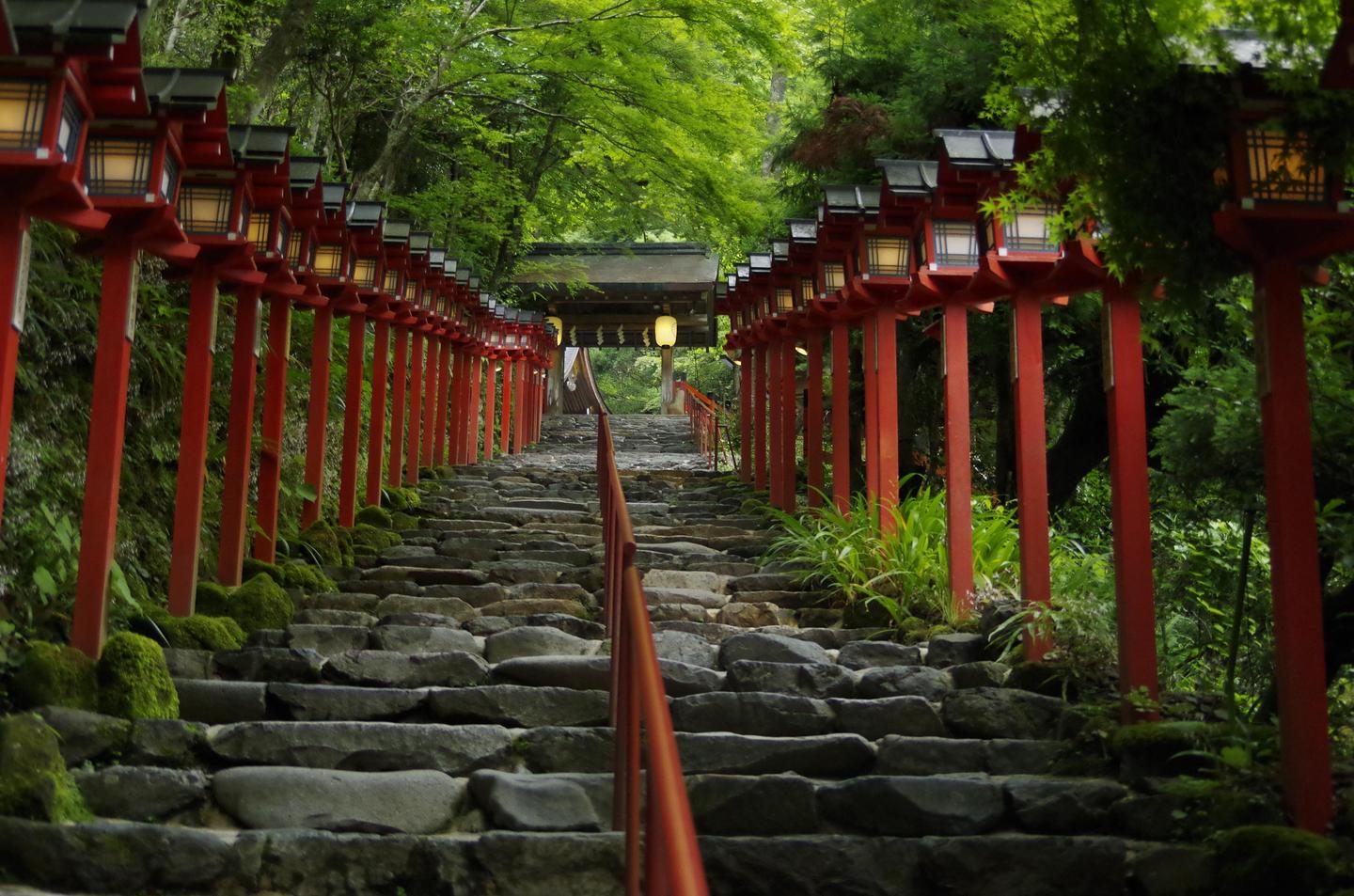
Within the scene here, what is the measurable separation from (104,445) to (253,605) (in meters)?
2.02

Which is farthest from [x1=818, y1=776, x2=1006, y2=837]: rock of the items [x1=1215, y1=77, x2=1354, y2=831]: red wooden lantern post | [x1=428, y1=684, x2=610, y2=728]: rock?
[x1=428, y1=684, x2=610, y2=728]: rock

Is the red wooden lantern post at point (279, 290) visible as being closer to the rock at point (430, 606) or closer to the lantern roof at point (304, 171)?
the lantern roof at point (304, 171)

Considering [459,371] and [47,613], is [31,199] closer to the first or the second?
[47,613]

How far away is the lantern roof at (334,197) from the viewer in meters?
10.1

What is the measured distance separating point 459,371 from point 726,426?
4.67 meters

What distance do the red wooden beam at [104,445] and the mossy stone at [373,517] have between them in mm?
5721

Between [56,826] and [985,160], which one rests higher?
[985,160]

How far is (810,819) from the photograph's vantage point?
17.6 ft

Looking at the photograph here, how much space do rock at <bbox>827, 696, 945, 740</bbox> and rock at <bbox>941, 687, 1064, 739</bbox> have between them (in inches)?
4.0

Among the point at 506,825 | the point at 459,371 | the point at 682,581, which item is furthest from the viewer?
the point at 459,371

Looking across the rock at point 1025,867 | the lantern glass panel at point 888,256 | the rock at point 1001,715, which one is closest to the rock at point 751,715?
the rock at point 1001,715

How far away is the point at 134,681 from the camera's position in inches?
239

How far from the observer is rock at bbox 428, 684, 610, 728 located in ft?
21.0

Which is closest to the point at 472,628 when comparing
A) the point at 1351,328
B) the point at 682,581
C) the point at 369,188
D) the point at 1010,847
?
the point at 682,581
